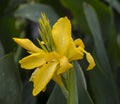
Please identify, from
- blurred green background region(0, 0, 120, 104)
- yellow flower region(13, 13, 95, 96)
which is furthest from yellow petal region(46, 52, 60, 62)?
blurred green background region(0, 0, 120, 104)

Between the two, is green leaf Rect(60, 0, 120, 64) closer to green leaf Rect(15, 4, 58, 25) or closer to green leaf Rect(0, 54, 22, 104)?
green leaf Rect(15, 4, 58, 25)

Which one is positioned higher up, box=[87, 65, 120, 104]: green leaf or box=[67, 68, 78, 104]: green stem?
box=[67, 68, 78, 104]: green stem

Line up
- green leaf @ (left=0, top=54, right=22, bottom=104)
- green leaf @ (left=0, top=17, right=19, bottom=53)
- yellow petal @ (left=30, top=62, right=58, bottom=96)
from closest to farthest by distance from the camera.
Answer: yellow petal @ (left=30, top=62, right=58, bottom=96)
green leaf @ (left=0, top=54, right=22, bottom=104)
green leaf @ (left=0, top=17, right=19, bottom=53)

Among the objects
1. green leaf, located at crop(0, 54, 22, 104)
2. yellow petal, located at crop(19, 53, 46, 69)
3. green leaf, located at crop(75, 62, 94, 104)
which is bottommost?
green leaf, located at crop(75, 62, 94, 104)

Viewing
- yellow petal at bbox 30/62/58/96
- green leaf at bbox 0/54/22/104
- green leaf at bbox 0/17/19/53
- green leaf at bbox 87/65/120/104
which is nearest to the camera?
yellow petal at bbox 30/62/58/96

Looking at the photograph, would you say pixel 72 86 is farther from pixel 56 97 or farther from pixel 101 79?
pixel 101 79

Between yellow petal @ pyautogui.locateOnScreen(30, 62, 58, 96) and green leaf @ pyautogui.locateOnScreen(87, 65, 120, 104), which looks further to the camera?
green leaf @ pyautogui.locateOnScreen(87, 65, 120, 104)

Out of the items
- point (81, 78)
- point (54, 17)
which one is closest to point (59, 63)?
point (81, 78)

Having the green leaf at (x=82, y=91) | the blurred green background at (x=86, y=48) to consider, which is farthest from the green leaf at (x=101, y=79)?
the green leaf at (x=82, y=91)
